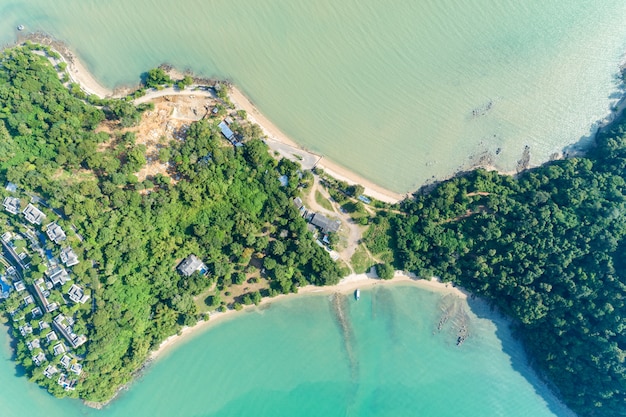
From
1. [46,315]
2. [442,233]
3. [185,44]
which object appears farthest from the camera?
[185,44]

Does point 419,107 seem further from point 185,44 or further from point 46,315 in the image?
point 46,315

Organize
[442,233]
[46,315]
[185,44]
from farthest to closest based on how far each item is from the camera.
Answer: [185,44], [442,233], [46,315]

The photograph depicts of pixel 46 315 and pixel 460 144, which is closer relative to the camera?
pixel 46 315

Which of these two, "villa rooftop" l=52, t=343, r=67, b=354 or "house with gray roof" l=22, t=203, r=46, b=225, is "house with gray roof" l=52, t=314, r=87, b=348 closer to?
"villa rooftop" l=52, t=343, r=67, b=354

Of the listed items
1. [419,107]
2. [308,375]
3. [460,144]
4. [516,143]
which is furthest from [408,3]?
[308,375]

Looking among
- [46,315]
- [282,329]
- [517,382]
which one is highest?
[517,382]

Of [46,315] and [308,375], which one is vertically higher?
[308,375]

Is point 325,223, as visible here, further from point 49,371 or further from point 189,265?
point 49,371

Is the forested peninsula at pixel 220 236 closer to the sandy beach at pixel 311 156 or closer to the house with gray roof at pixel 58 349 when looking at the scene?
the house with gray roof at pixel 58 349
